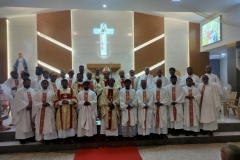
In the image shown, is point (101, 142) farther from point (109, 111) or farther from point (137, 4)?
point (137, 4)

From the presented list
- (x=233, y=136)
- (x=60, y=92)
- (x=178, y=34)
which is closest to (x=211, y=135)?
(x=233, y=136)

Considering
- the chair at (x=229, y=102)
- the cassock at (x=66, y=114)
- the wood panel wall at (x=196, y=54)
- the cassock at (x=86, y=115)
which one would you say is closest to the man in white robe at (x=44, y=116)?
the cassock at (x=66, y=114)

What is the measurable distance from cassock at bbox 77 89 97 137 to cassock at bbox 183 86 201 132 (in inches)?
93.5

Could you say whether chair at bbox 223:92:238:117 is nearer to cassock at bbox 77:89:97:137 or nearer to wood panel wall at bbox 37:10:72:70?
cassock at bbox 77:89:97:137

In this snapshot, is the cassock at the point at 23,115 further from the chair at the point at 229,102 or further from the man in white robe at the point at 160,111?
the chair at the point at 229,102

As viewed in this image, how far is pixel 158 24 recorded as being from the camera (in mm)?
10086

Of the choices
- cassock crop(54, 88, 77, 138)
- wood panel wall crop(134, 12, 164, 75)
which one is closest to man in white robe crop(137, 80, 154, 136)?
cassock crop(54, 88, 77, 138)

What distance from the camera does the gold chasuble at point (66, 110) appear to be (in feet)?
15.9

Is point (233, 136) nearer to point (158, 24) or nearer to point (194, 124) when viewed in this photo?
point (194, 124)

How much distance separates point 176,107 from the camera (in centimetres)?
537

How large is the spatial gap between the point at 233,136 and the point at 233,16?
452cm

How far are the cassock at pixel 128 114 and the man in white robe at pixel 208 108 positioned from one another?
1.81 m

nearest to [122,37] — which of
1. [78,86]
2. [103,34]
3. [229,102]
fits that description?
[103,34]

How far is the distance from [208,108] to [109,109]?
2.60 m
